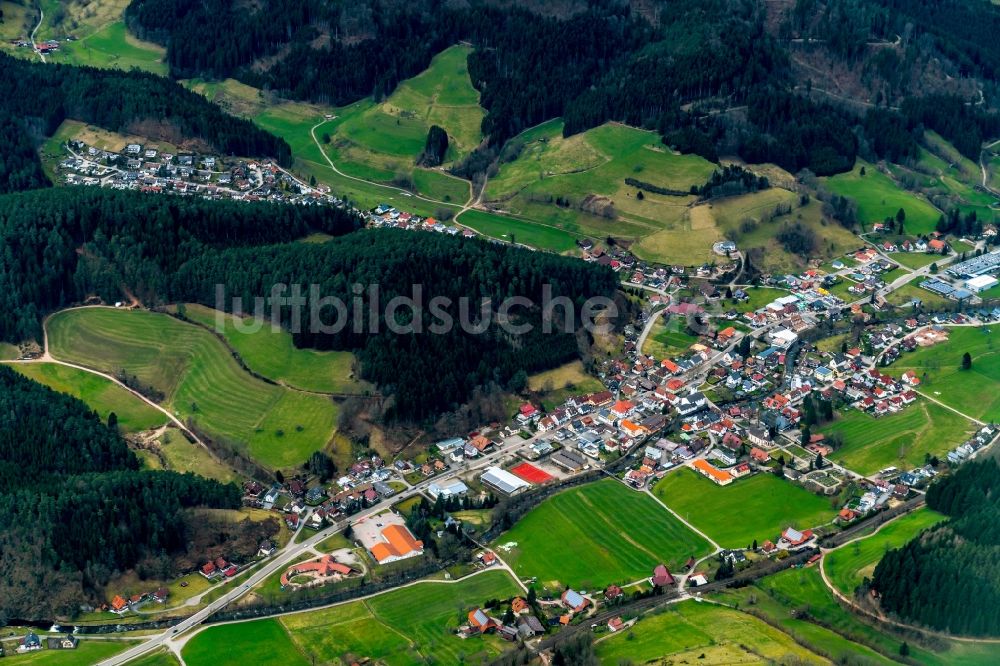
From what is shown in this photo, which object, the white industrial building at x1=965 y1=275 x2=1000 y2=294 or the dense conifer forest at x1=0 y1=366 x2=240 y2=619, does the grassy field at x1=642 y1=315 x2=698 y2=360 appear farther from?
the dense conifer forest at x1=0 y1=366 x2=240 y2=619

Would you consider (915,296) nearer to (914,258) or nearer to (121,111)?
(914,258)

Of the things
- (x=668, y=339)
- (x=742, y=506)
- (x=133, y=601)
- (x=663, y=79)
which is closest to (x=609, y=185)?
(x=663, y=79)

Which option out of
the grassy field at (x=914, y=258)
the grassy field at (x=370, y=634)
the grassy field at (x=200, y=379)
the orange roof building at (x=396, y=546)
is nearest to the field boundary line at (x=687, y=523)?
the grassy field at (x=370, y=634)

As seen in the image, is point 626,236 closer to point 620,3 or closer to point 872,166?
point 872,166

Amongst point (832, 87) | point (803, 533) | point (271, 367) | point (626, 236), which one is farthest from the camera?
point (832, 87)

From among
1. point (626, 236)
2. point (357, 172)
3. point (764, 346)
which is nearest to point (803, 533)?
point (764, 346)

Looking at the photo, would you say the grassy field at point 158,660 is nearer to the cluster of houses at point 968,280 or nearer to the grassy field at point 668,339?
the grassy field at point 668,339
